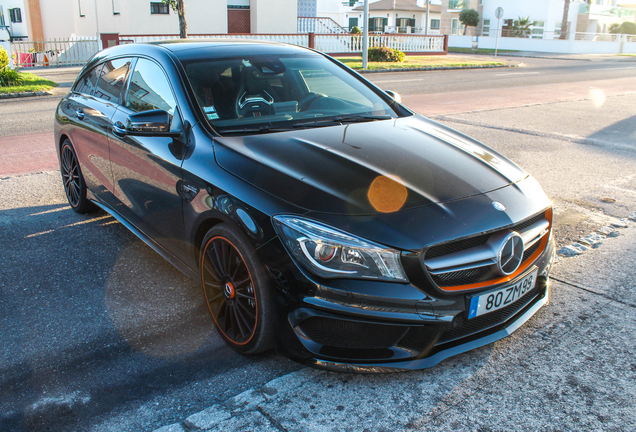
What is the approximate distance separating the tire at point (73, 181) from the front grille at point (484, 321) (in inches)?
143

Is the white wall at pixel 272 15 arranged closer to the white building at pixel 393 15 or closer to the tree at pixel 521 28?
the tree at pixel 521 28

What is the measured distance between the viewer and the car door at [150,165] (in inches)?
130

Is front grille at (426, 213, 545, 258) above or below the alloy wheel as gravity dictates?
above

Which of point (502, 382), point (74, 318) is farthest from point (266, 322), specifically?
point (74, 318)

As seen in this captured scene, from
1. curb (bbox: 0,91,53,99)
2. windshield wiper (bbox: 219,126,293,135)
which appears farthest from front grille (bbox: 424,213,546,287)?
curb (bbox: 0,91,53,99)

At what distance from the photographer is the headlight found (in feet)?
7.89

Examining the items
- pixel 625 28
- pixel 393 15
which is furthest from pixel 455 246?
pixel 393 15

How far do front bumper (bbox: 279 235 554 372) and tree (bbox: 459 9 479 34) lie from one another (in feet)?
198

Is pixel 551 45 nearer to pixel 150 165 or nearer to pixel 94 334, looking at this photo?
pixel 150 165

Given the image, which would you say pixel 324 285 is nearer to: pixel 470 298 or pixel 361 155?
pixel 470 298

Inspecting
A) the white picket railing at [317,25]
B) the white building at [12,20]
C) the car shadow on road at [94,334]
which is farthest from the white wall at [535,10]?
the car shadow on road at [94,334]

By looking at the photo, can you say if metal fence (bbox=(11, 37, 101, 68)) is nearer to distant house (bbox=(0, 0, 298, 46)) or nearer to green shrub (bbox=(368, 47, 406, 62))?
distant house (bbox=(0, 0, 298, 46))

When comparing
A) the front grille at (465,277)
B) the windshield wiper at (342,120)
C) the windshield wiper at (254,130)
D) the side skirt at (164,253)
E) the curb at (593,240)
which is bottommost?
the curb at (593,240)

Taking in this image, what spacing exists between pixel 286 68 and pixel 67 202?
2.93 metres
